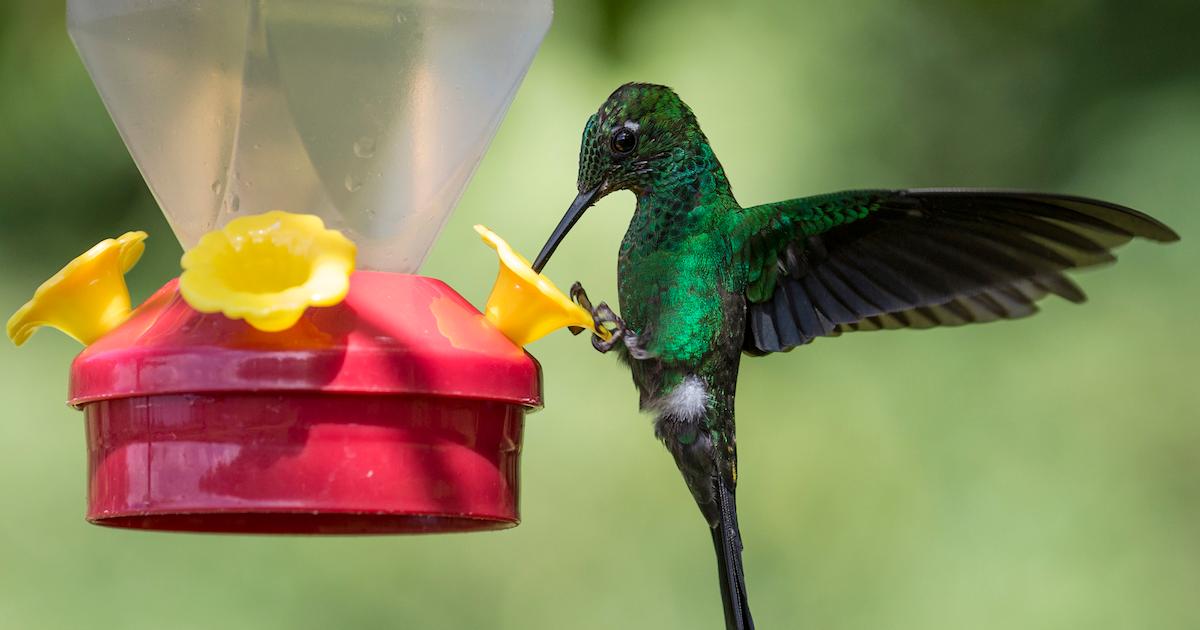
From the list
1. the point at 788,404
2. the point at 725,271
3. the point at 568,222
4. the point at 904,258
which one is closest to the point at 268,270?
the point at 568,222

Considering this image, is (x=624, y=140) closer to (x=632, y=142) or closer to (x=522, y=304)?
(x=632, y=142)

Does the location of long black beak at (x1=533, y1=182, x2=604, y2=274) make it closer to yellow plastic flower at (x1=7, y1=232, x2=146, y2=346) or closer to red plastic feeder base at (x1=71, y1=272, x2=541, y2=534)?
red plastic feeder base at (x1=71, y1=272, x2=541, y2=534)

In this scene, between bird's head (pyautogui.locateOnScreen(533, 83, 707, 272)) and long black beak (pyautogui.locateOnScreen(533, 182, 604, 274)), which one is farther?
bird's head (pyautogui.locateOnScreen(533, 83, 707, 272))

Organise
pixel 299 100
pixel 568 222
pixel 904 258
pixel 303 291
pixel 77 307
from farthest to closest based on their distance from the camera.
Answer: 1. pixel 904 258
2. pixel 568 222
3. pixel 299 100
4. pixel 77 307
5. pixel 303 291

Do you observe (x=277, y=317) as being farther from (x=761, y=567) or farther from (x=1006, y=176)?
(x=1006, y=176)

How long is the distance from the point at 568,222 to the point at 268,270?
0.91 m

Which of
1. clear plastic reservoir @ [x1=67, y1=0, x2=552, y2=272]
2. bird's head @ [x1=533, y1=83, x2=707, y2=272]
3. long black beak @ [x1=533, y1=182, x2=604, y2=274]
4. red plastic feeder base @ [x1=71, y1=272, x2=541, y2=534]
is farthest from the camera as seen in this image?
bird's head @ [x1=533, y1=83, x2=707, y2=272]

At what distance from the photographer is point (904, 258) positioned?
9.86 feet

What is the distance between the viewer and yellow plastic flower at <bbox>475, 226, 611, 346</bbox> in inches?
90.6

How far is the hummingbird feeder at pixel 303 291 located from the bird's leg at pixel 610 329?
338 millimetres

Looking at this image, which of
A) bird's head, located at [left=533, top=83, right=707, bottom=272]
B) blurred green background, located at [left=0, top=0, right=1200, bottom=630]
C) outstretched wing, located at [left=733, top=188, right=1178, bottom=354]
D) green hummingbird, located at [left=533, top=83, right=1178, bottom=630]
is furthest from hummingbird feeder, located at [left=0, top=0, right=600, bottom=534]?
blurred green background, located at [left=0, top=0, right=1200, bottom=630]

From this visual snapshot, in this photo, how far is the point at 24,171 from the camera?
15.8 feet

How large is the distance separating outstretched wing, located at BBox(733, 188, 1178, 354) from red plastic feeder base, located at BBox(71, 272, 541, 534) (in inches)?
40.1

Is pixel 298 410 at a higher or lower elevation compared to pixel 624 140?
lower
